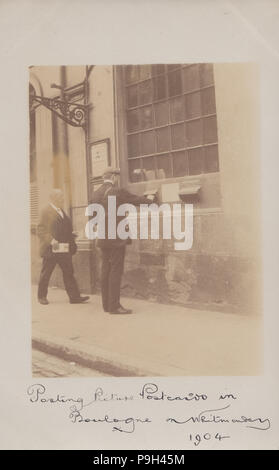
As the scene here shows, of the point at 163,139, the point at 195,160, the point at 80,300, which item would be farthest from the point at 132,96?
the point at 80,300

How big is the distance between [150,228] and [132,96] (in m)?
0.81

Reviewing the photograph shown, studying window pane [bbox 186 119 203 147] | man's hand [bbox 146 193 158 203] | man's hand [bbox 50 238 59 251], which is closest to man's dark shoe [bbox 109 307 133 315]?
man's hand [bbox 50 238 59 251]

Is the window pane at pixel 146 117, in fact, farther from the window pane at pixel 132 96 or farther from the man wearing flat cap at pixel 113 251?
the man wearing flat cap at pixel 113 251

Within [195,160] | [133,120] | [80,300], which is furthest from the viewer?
[133,120]

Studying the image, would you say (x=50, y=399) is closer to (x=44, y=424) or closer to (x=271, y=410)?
(x=44, y=424)

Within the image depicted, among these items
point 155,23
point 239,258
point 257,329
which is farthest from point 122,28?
point 257,329

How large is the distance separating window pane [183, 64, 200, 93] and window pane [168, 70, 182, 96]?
3 cm

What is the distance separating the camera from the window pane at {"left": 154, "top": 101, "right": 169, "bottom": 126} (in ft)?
8.29

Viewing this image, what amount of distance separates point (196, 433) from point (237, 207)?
1.26 meters

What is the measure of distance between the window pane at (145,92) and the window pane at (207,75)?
1.00 ft

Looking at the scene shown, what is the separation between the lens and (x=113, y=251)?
Answer: 8.02 feet

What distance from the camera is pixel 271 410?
7.44ft

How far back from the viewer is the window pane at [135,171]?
2.43m

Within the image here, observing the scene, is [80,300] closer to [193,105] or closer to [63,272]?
[63,272]
